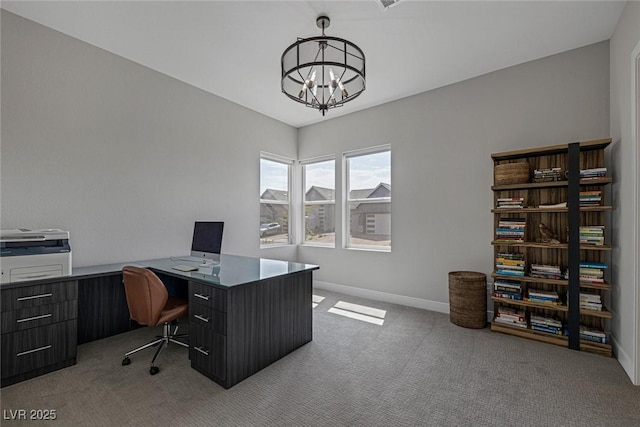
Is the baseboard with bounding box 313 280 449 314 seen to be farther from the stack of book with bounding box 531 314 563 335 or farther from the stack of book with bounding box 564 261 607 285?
the stack of book with bounding box 564 261 607 285

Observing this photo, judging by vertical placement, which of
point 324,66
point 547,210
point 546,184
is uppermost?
point 324,66

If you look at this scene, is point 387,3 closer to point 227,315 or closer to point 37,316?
point 227,315

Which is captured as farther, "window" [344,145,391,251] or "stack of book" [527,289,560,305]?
"window" [344,145,391,251]

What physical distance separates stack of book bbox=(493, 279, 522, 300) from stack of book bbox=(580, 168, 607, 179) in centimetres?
124

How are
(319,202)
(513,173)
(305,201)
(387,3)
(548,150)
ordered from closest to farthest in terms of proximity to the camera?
(387,3)
(548,150)
(513,173)
(319,202)
(305,201)

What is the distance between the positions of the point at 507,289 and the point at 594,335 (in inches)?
29.6

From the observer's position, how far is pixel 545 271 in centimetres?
294

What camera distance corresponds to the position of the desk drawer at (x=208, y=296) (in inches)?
85.0

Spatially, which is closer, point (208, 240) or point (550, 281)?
point (550, 281)

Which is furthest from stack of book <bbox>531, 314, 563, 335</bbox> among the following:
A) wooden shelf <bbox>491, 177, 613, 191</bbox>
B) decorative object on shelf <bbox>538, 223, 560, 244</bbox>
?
wooden shelf <bbox>491, 177, 613, 191</bbox>

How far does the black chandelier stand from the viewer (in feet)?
6.59

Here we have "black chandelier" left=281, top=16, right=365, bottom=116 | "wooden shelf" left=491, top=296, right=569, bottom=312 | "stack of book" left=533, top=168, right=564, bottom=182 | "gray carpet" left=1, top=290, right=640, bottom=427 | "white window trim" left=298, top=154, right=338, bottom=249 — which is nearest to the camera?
"gray carpet" left=1, top=290, right=640, bottom=427

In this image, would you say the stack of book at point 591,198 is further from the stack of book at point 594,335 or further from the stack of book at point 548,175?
the stack of book at point 594,335

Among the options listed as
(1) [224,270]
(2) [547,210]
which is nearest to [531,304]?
(2) [547,210]
